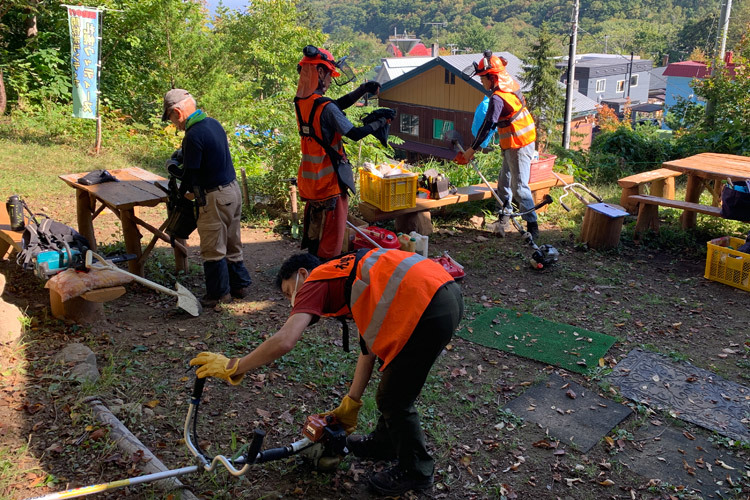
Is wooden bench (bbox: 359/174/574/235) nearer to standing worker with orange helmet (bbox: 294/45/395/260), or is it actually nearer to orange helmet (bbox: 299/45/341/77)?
standing worker with orange helmet (bbox: 294/45/395/260)

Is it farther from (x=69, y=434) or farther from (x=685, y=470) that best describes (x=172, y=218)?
(x=685, y=470)

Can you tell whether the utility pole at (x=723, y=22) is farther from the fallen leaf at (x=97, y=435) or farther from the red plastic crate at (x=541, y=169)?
the fallen leaf at (x=97, y=435)

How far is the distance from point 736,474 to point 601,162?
9.80 m

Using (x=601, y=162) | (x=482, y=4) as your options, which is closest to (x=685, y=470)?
(x=601, y=162)

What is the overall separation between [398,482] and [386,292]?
1278 mm

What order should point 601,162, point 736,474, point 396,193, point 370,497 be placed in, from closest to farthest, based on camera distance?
1. point 370,497
2. point 736,474
3. point 396,193
4. point 601,162

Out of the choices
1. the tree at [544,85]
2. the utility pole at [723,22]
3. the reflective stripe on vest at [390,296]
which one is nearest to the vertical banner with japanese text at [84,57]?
the reflective stripe on vest at [390,296]

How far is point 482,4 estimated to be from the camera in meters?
104

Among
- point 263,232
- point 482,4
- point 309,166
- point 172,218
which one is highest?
point 482,4

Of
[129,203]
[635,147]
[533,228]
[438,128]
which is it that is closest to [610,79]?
[438,128]

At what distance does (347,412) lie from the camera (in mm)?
3488

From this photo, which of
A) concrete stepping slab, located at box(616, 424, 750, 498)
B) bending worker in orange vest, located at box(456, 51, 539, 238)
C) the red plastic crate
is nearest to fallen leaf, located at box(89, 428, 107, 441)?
concrete stepping slab, located at box(616, 424, 750, 498)

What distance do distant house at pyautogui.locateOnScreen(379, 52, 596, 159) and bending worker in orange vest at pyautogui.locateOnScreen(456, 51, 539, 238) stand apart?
19325 millimetres

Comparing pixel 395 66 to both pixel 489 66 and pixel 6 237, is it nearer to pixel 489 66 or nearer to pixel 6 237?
pixel 489 66
